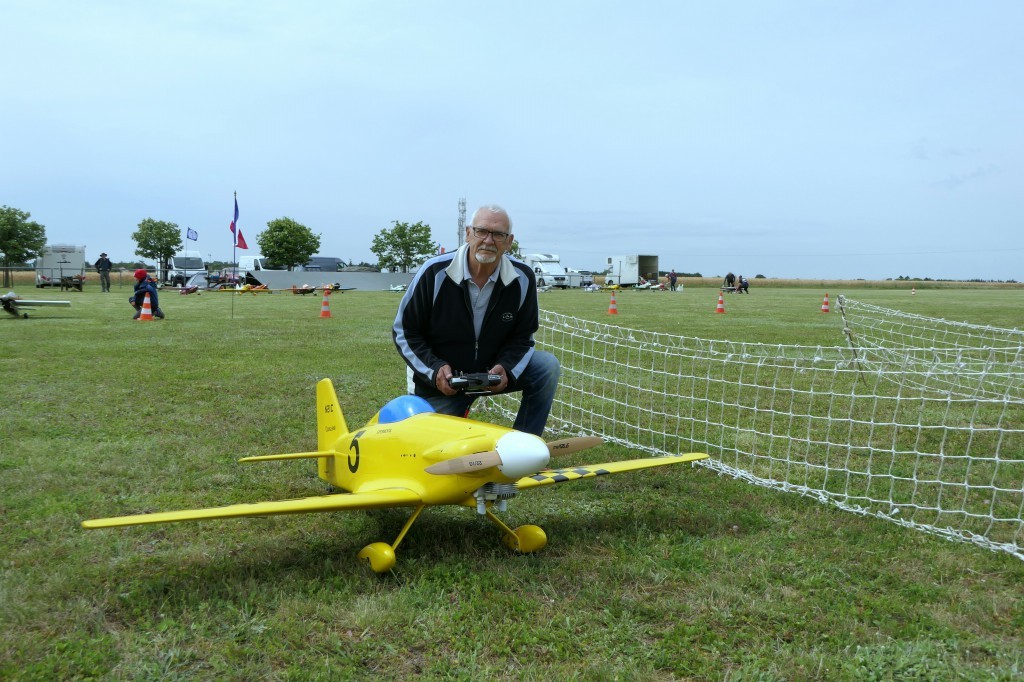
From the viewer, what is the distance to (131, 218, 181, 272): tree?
81.5 meters

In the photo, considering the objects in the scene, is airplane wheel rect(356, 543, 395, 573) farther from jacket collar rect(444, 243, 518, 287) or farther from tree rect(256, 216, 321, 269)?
tree rect(256, 216, 321, 269)

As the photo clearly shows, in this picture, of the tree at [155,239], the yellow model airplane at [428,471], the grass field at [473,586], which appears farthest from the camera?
the tree at [155,239]

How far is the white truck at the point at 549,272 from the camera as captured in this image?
196 ft

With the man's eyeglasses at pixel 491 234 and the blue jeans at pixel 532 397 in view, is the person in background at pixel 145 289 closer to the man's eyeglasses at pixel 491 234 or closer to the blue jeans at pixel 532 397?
the blue jeans at pixel 532 397

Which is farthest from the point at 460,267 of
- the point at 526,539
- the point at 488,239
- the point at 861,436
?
the point at 861,436

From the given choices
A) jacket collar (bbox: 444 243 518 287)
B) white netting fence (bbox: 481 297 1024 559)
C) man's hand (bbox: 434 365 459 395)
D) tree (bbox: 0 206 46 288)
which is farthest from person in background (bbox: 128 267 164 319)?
tree (bbox: 0 206 46 288)

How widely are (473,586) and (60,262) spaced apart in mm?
56536

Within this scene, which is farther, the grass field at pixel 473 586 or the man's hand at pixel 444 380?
the man's hand at pixel 444 380

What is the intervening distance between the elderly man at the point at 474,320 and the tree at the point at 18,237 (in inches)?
2520

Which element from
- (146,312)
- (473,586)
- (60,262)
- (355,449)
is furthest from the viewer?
(60,262)

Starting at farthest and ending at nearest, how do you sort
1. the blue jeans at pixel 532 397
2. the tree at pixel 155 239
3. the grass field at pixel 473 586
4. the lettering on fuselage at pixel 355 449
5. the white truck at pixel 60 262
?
the tree at pixel 155 239 → the white truck at pixel 60 262 → the blue jeans at pixel 532 397 → the lettering on fuselage at pixel 355 449 → the grass field at pixel 473 586

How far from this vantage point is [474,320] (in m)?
4.51

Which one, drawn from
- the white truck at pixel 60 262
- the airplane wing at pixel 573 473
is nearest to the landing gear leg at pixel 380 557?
the airplane wing at pixel 573 473

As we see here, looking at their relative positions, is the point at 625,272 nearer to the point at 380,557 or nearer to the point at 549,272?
the point at 549,272
